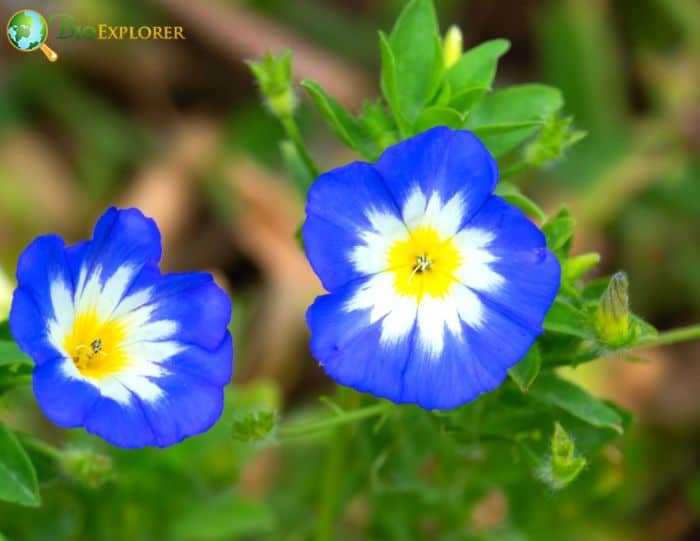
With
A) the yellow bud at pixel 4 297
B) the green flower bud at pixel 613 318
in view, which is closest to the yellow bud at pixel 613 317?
the green flower bud at pixel 613 318

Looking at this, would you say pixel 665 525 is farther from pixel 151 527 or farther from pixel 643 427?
pixel 151 527

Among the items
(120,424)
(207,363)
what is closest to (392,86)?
(207,363)

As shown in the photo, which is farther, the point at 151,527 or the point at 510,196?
the point at 151,527

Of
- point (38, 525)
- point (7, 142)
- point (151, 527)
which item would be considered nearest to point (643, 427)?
point (151, 527)

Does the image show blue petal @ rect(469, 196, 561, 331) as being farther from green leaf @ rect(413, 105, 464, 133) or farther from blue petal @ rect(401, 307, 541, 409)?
green leaf @ rect(413, 105, 464, 133)

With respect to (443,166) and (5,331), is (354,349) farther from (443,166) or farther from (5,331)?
(5,331)
